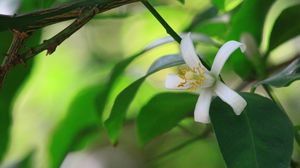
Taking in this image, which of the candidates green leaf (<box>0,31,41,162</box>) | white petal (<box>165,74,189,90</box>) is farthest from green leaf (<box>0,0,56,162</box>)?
white petal (<box>165,74,189,90</box>)

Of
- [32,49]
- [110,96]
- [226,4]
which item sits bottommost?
[110,96]

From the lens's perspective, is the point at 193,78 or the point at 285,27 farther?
the point at 285,27

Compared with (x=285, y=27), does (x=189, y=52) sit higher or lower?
higher

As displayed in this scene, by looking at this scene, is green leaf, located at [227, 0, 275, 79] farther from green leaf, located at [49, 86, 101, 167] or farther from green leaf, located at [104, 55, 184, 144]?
green leaf, located at [49, 86, 101, 167]

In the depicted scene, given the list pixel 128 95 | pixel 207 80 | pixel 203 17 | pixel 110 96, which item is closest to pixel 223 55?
pixel 207 80

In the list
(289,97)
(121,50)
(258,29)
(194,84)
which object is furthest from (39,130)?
(194,84)

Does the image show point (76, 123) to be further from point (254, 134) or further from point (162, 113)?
point (254, 134)

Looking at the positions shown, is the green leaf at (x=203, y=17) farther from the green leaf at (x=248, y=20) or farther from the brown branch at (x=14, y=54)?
the brown branch at (x=14, y=54)
